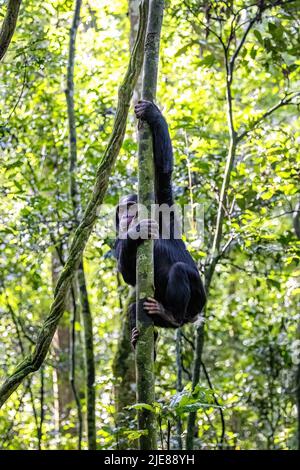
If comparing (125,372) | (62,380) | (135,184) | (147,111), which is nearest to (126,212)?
(147,111)

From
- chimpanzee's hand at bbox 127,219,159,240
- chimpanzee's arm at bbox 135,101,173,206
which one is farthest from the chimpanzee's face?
chimpanzee's hand at bbox 127,219,159,240

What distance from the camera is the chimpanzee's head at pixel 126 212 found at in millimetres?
5426

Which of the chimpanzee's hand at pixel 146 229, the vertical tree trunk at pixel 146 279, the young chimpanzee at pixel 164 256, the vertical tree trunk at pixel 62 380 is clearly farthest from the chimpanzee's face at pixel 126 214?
the vertical tree trunk at pixel 62 380

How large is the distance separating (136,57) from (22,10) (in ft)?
11.9

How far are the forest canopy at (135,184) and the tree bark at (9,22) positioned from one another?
15 millimetres

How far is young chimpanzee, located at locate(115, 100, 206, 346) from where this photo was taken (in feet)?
14.8

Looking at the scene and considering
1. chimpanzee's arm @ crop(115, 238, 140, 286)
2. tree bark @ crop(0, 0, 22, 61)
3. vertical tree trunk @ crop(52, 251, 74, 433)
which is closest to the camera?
tree bark @ crop(0, 0, 22, 61)

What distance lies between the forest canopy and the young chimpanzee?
251 mm

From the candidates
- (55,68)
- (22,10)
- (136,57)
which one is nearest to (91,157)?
(55,68)

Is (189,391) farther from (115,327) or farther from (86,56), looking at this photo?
(115,327)

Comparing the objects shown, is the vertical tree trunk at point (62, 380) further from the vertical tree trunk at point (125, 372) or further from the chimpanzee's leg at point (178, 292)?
the chimpanzee's leg at point (178, 292)

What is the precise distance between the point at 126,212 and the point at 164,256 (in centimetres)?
50

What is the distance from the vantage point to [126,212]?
5531 mm

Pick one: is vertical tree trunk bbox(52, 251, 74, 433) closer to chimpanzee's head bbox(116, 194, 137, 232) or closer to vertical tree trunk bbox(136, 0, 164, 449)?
chimpanzee's head bbox(116, 194, 137, 232)
